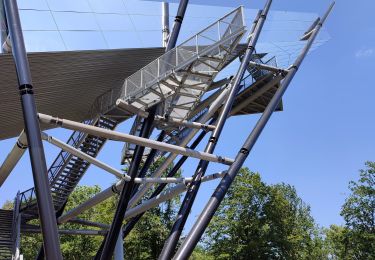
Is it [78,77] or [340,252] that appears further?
[340,252]

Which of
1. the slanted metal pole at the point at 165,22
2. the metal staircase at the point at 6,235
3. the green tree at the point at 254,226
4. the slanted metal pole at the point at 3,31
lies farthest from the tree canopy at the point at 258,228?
the slanted metal pole at the point at 3,31

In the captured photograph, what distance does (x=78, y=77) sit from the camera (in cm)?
2141

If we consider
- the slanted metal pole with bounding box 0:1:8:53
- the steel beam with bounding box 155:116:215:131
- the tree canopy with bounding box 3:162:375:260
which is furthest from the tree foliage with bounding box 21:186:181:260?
the slanted metal pole with bounding box 0:1:8:53

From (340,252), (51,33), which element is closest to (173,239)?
(51,33)

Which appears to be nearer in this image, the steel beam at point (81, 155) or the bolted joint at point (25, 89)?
the bolted joint at point (25, 89)

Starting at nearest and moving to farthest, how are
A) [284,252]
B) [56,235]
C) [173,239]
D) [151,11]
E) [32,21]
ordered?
[56,235], [173,239], [32,21], [151,11], [284,252]

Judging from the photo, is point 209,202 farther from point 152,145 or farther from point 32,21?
point 32,21

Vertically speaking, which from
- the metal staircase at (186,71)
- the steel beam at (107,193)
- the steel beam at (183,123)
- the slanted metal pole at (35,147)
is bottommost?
the slanted metal pole at (35,147)

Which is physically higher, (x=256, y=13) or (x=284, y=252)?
(x=256, y=13)

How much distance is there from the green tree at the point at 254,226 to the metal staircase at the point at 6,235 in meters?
19.6

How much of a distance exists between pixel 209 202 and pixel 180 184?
10.8 feet

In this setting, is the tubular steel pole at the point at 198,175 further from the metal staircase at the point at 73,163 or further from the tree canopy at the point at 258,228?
the tree canopy at the point at 258,228

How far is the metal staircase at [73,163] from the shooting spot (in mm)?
24156

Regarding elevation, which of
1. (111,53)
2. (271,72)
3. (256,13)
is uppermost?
(256,13)
